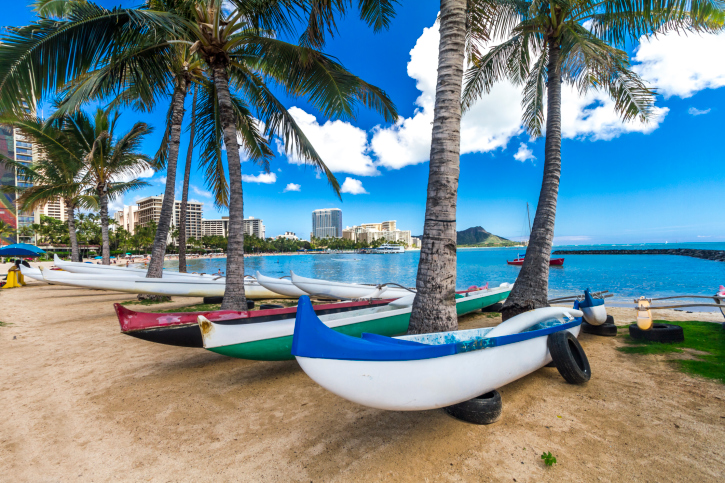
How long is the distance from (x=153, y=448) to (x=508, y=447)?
2698 millimetres

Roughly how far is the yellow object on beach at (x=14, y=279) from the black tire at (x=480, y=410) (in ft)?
62.8

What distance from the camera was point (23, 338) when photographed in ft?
17.6

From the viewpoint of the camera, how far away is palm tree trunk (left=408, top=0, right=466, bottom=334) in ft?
10.4

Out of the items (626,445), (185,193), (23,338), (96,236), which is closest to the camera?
(626,445)

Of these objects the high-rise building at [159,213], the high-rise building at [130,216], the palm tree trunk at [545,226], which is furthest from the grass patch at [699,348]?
the high-rise building at [130,216]

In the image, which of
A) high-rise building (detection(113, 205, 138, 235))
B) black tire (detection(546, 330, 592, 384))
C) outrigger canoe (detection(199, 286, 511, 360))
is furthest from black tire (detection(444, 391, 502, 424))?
high-rise building (detection(113, 205, 138, 235))

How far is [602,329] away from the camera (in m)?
5.10

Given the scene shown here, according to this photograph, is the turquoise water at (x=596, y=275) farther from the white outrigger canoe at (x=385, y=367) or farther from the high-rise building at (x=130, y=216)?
the high-rise building at (x=130, y=216)

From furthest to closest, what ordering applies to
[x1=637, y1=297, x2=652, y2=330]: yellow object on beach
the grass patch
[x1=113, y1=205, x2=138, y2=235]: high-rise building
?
[x1=113, y1=205, x2=138, y2=235]: high-rise building
[x1=637, y1=297, x2=652, y2=330]: yellow object on beach
the grass patch

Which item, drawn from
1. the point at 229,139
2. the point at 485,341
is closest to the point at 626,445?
the point at 485,341

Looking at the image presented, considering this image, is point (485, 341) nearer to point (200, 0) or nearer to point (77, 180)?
point (200, 0)

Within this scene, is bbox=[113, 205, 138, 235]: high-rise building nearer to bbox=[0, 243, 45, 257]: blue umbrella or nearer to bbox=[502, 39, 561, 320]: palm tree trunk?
bbox=[0, 243, 45, 257]: blue umbrella

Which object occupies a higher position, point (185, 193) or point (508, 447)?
point (185, 193)

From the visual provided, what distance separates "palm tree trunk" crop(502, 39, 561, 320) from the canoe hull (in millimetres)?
3681
